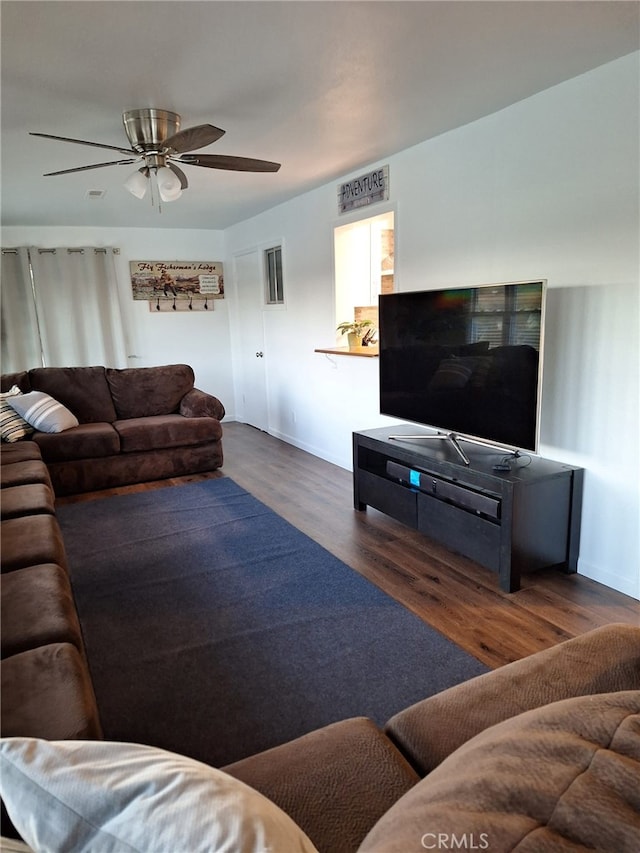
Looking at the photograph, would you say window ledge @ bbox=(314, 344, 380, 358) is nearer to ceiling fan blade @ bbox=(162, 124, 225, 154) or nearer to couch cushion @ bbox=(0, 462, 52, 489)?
ceiling fan blade @ bbox=(162, 124, 225, 154)

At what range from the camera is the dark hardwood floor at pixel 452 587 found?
7.67 ft

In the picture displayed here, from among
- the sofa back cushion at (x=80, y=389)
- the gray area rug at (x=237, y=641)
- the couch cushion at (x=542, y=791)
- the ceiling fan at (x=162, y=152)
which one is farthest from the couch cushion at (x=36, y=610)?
the sofa back cushion at (x=80, y=389)

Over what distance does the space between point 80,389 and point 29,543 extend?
117 inches

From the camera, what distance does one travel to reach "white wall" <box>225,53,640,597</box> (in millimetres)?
2438

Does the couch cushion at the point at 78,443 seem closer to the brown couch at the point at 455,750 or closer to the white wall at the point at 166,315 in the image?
the white wall at the point at 166,315

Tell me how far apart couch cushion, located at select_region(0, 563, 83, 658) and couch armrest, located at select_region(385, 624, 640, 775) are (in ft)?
3.54

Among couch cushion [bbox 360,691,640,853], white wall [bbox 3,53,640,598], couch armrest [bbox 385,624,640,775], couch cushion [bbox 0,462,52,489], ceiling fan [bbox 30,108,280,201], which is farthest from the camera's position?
couch cushion [bbox 0,462,52,489]

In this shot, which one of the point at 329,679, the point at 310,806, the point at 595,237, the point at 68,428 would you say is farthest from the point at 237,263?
the point at 310,806

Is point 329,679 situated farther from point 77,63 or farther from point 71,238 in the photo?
point 71,238

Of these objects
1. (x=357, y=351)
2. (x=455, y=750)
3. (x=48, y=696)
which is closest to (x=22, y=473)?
(x=48, y=696)

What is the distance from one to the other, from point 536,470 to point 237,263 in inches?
198

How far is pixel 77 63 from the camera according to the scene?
2.18 metres
